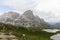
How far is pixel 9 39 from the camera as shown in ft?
284

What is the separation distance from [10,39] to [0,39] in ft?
20.7

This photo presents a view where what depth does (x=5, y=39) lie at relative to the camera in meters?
84.1

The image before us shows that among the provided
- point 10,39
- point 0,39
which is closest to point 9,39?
point 10,39

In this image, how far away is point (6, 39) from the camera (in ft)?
278

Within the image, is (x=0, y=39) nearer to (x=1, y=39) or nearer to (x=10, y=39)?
(x=1, y=39)

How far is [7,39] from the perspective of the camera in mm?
85688

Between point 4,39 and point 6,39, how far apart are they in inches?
59.0

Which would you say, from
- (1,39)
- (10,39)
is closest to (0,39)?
(1,39)

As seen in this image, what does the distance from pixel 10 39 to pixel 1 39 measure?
220 inches

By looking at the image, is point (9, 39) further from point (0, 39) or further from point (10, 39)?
point (0, 39)

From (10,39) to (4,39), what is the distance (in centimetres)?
429

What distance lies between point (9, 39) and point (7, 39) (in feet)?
4.15

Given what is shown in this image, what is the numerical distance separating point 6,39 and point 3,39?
71.4 inches

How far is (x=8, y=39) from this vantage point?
87.2 metres
